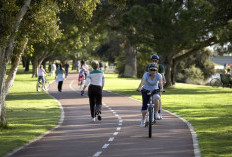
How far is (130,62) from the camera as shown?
63.8 m

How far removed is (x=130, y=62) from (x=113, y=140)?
51842 millimetres

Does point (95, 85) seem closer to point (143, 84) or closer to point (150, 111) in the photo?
point (143, 84)

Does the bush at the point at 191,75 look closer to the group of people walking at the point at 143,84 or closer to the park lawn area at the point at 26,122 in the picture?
the park lawn area at the point at 26,122

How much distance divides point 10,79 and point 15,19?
3963mm

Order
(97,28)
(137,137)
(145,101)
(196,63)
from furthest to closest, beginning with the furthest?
(196,63) → (97,28) → (145,101) → (137,137)

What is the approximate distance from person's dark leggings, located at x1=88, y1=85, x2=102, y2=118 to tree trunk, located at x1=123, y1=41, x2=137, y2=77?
46986mm

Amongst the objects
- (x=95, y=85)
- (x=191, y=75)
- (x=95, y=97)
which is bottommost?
(x=95, y=97)

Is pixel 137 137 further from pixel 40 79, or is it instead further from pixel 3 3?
pixel 40 79

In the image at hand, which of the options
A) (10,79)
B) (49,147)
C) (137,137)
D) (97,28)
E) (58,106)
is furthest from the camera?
(97,28)

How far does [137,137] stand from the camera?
12.6 metres

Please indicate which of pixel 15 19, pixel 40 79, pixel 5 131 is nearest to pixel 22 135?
pixel 5 131

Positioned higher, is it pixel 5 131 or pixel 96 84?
pixel 96 84

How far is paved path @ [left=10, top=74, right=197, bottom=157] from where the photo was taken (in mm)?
10320

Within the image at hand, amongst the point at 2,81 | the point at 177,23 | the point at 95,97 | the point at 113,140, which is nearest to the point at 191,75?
the point at 177,23
